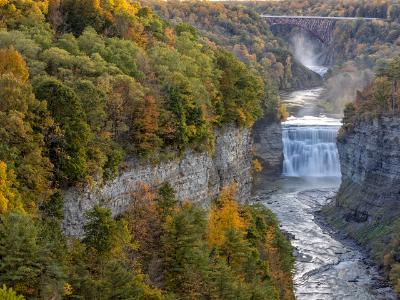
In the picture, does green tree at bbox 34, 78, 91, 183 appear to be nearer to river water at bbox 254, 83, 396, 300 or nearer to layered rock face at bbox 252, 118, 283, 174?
river water at bbox 254, 83, 396, 300

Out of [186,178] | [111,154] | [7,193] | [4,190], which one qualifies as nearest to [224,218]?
[186,178]

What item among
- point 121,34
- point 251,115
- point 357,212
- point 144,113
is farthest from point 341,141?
point 144,113

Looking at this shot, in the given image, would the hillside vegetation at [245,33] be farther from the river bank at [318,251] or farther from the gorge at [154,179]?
the gorge at [154,179]

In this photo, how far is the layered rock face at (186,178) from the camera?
124ft

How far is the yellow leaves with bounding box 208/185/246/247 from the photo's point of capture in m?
47.5

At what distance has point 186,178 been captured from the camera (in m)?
48.2

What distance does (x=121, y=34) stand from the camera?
5550 cm

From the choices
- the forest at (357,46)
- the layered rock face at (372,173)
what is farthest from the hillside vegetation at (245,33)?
the layered rock face at (372,173)

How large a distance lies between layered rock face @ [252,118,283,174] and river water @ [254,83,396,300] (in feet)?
4.05

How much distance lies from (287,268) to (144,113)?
62.7ft

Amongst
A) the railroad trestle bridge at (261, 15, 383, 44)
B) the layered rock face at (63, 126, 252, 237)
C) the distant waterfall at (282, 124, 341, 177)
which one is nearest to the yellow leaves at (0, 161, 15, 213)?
the layered rock face at (63, 126, 252, 237)

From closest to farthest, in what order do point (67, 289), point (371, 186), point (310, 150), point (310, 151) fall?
1. point (67, 289)
2. point (371, 186)
3. point (310, 151)
4. point (310, 150)

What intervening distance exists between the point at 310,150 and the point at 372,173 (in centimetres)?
2146

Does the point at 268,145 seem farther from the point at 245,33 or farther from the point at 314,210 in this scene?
the point at 245,33
